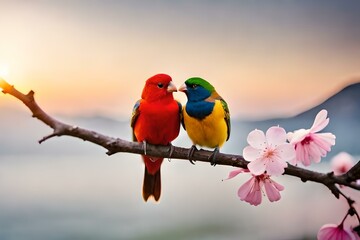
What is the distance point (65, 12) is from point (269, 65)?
0.49m

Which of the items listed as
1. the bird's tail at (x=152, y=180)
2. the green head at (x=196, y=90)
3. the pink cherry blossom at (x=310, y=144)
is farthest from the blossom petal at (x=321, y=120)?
the bird's tail at (x=152, y=180)

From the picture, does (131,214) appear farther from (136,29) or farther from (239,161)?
(239,161)

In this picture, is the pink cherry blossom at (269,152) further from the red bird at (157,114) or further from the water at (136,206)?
the water at (136,206)

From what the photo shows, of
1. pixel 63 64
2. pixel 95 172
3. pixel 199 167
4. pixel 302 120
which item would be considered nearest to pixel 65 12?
pixel 63 64

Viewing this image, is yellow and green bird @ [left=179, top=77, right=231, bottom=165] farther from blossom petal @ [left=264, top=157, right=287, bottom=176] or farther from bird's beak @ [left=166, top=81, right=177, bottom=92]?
blossom petal @ [left=264, top=157, right=287, bottom=176]

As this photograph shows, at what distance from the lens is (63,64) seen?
1.23 metres

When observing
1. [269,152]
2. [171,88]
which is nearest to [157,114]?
[171,88]

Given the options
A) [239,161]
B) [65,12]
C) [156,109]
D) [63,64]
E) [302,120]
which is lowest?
[239,161]

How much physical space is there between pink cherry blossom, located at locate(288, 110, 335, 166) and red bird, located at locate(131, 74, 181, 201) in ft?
0.76

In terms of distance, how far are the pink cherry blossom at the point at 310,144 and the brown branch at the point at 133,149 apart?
0.13ft

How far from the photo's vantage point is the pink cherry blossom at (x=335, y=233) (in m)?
0.75

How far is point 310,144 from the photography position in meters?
0.76

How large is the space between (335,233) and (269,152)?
151 millimetres

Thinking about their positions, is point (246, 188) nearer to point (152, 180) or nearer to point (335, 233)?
point (335, 233)
